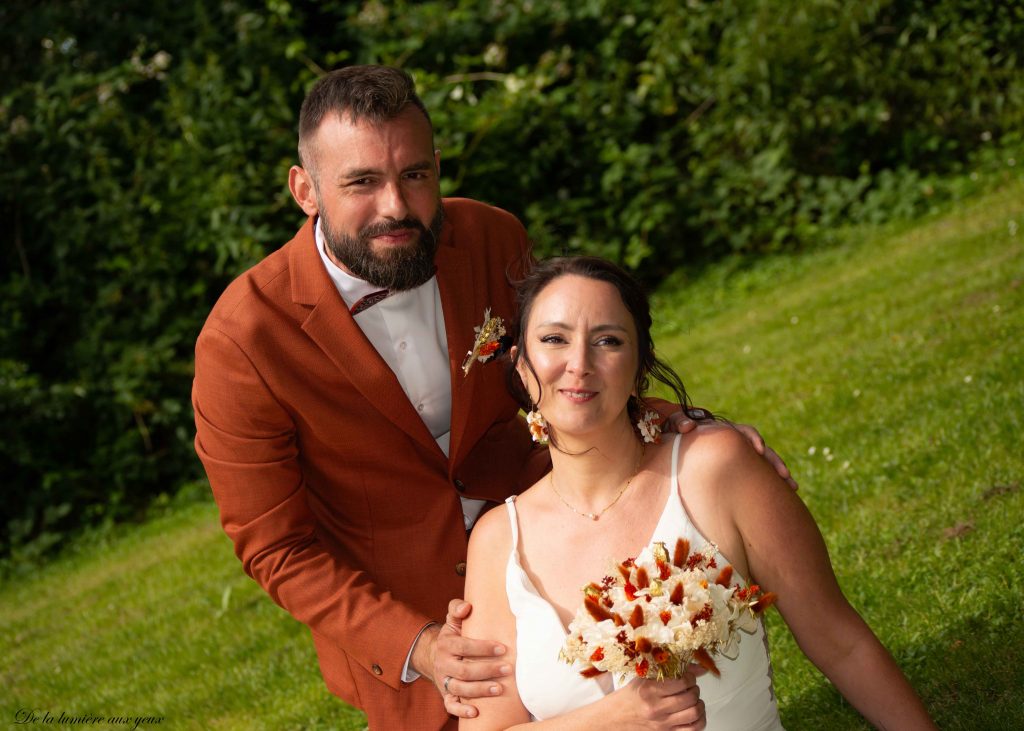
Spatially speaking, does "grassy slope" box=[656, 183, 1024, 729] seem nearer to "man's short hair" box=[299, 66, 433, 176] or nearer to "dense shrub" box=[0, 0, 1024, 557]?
"dense shrub" box=[0, 0, 1024, 557]

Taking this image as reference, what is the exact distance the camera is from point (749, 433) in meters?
3.01

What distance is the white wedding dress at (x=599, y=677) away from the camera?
2766 mm

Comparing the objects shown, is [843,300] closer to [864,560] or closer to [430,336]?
[864,560]

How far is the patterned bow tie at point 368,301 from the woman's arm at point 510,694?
88 cm

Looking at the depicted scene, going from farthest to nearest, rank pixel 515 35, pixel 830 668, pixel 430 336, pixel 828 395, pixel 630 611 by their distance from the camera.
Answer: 1. pixel 515 35
2. pixel 828 395
3. pixel 430 336
4. pixel 830 668
5. pixel 630 611

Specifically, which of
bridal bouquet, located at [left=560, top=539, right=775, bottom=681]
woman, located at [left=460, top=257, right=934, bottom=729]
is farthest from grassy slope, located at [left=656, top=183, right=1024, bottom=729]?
bridal bouquet, located at [left=560, top=539, right=775, bottom=681]

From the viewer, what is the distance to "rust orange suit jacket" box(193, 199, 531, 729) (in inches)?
135

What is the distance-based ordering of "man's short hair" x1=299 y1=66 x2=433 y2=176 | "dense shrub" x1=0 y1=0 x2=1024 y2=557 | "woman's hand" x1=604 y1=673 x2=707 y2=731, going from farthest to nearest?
1. "dense shrub" x1=0 y1=0 x2=1024 y2=557
2. "man's short hair" x1=299 y1=66 x2=433 y2=176
3. "woman's hand" x1=604 y1=673 x2=707 y2=731

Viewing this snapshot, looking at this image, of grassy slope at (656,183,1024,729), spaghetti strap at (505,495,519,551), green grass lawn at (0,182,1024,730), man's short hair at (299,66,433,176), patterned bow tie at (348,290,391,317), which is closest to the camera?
spaghetti strap at (505,495,519,551)

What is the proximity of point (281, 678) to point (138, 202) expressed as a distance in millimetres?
5629

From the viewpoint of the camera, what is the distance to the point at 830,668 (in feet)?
9.51

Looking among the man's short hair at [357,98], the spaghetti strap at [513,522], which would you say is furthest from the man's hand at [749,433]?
the man's short hair at [357,98]

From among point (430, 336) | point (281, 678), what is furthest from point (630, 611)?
point (281, 678)

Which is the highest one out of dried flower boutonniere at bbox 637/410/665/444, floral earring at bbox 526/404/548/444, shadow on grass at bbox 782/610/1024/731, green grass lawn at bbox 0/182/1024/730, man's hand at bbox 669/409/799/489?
floral earring at bbox 526/404/548/444
